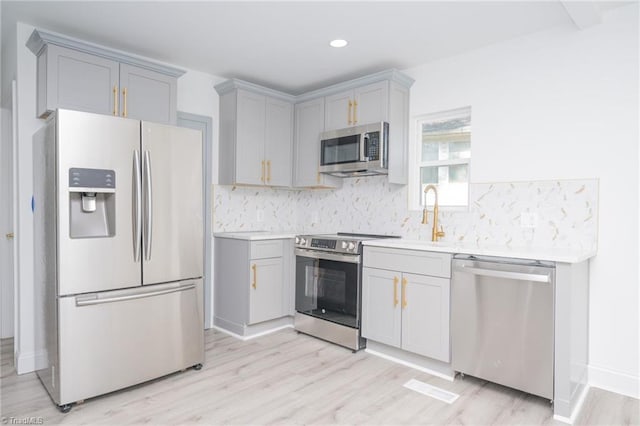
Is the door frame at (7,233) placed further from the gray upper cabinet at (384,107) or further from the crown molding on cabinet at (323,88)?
the gray upper cabinet at (384,107)

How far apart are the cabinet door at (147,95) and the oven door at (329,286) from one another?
5.64ft

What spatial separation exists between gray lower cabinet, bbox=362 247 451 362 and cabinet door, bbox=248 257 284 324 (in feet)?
3.05

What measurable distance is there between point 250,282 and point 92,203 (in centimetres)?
156

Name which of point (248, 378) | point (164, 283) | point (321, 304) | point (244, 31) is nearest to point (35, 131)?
point (164, 283)

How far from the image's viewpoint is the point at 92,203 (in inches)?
98.7

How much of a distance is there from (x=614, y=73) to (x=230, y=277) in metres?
3.39

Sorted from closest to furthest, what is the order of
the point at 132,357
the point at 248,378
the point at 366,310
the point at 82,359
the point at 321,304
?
the point at 82,359, the point at 132,357, the point at 248,378, the point at 366,310, the point at 321,304

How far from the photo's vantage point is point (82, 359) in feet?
7.92

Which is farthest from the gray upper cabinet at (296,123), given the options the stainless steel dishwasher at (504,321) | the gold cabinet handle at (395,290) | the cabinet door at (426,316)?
the stainless steel dishwasher at (504,321)

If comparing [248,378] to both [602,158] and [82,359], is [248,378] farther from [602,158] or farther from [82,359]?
[602,158]

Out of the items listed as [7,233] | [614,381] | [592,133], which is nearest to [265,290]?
[7,233]

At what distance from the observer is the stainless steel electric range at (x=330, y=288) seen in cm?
339

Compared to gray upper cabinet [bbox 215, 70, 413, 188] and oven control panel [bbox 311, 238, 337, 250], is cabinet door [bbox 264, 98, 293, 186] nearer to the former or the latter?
gray upper cabinet [bbox 215, 70, 413, 188]

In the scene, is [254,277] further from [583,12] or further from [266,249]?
[583,12]
